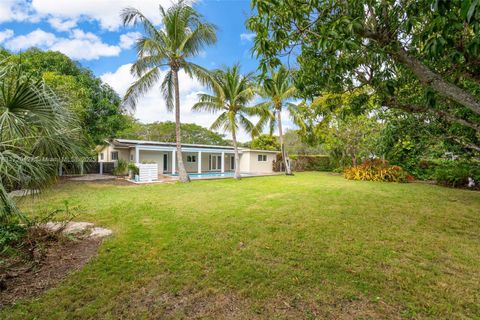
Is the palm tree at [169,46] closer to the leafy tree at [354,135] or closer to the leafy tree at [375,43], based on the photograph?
the leafy tree at [354,135]

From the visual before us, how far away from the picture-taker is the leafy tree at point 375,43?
253 centimetres

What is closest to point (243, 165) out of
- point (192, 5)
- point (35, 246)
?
point (192, 5)

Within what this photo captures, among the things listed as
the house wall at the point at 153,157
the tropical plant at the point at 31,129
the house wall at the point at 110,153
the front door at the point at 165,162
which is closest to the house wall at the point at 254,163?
the front door at the point at 165,162

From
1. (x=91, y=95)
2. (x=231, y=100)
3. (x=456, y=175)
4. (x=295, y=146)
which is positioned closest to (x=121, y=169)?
(x=91, y=95)

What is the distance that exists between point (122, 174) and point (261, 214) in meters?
14.7

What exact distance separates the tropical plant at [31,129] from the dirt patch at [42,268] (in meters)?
0.80

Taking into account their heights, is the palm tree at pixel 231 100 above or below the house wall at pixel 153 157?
above

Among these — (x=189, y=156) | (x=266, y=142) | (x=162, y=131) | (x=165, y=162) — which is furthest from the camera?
(x=162, y=131)

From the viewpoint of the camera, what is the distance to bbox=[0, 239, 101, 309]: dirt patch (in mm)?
3041

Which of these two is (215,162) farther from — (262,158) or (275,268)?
(275,268)

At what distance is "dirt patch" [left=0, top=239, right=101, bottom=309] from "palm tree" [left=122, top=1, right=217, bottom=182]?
35.7 ft

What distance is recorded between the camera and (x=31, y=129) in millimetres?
3666

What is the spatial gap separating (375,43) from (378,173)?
14631 mm

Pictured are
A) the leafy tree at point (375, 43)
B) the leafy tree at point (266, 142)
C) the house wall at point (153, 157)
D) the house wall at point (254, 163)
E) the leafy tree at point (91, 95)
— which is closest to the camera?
the leafy tree at point (375, 43)
